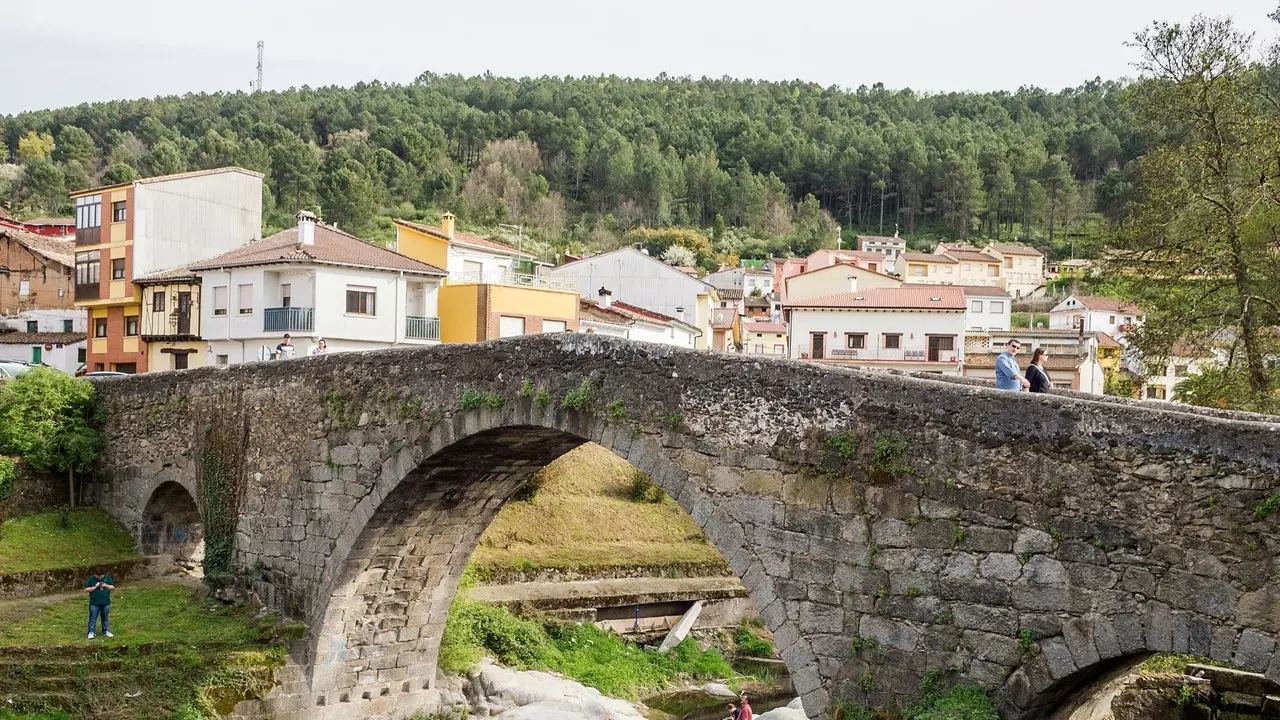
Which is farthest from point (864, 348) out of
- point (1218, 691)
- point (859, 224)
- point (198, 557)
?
point (859, 224)

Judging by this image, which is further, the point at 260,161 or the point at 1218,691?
the point at 260,161

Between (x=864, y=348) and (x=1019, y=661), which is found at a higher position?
(x=864, y=348)

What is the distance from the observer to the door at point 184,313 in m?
35.8

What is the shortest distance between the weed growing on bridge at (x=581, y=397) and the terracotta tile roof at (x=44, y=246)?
45.7 meters

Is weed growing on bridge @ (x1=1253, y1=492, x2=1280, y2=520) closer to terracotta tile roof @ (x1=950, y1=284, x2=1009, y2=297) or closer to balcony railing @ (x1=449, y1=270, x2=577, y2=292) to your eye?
balcony railing @ (x1=449, y1=270, x2=577, y2=292)

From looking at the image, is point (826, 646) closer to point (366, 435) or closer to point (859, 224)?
point (366, 435)

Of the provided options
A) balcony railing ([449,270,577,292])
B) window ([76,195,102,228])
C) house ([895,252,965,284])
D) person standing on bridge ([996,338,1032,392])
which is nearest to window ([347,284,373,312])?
balcony railing ([449,270,577,292])

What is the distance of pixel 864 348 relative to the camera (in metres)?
43.3

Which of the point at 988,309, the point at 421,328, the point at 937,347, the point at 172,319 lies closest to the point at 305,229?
the point at 421,328

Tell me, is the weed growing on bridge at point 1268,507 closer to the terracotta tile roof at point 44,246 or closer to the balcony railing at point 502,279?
the balcony railing at point 502,279

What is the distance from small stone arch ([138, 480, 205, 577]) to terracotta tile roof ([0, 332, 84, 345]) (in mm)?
25068

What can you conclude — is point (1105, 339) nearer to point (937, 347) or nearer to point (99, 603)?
point (937, 347)

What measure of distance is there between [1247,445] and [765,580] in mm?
4755

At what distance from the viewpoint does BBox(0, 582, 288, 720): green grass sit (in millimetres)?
16078
